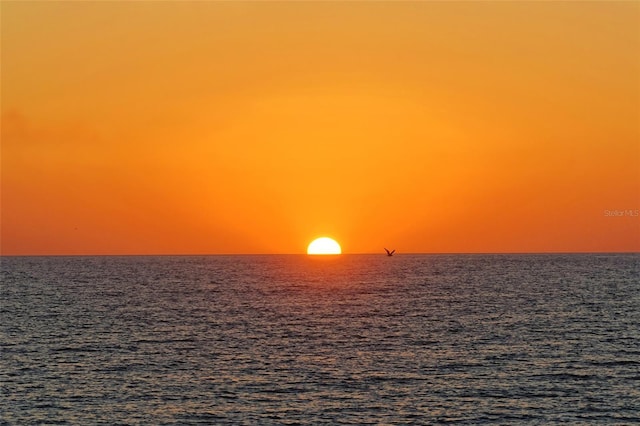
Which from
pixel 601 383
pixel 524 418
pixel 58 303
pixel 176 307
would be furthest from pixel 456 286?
pixel 524 418

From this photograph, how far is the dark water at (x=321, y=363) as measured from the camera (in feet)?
203

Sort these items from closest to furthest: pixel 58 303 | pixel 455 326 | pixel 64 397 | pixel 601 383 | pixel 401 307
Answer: pixel 64 397, pixel 601 383, pixel 455 326, pixel 401 307, pixel 58 303

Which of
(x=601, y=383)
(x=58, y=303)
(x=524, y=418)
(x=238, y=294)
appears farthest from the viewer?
(x=238, y=294)

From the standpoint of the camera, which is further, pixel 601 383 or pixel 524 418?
pixel 601 383

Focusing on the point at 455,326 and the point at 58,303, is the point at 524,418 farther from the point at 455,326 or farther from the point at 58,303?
the point at 58,303

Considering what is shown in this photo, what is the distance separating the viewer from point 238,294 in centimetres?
→ 17550

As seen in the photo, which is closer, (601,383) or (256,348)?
(601,383)

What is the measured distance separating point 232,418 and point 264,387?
10.1 metres

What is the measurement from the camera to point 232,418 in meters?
59.8

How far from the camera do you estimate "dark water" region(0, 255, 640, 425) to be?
6191 centimetres

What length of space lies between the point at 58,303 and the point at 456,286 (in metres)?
96.1

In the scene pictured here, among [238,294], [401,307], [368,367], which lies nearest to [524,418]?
[368,367]

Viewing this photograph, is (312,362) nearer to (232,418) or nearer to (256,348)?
(256,348)

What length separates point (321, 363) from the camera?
81125 millimetres
